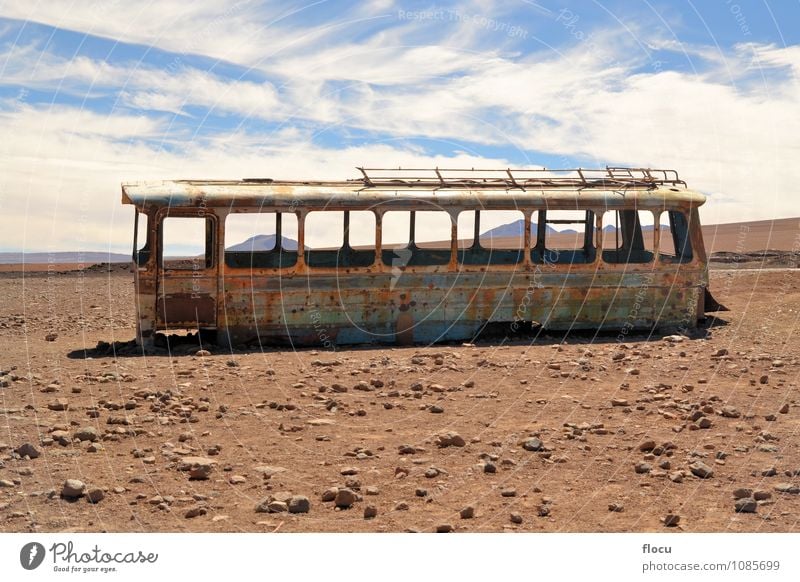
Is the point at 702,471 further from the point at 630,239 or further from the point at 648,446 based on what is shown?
→ the point at 630,239

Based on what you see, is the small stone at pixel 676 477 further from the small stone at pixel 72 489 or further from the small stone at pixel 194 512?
the small stone at pixel 72 489

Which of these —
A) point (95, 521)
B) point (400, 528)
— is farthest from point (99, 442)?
point (400, 528)

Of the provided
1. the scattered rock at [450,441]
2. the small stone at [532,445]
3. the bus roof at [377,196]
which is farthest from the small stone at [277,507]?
the bus roof at [377,196]

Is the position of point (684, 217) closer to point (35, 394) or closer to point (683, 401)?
point (683, 401)

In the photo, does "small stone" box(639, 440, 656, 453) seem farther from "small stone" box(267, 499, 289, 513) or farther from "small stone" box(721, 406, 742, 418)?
"small stone" box(267, 499, 289, 513)

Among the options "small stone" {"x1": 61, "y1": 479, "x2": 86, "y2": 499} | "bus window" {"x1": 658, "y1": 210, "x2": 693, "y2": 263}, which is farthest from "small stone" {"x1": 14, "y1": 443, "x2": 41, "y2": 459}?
"bus window" {"x1": 658, "y1": 210, "x2": 693, "y2": 263}

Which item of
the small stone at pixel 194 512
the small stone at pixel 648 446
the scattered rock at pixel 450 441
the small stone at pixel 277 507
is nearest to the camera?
the small stone at pixel 194 512

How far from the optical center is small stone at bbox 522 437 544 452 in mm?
7043

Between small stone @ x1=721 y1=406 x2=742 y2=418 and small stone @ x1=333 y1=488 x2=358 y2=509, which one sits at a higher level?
small stone @ x1=721 y1=406 x2=742 y2=418

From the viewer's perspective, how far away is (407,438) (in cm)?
750

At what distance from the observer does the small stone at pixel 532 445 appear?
7.04 metres
